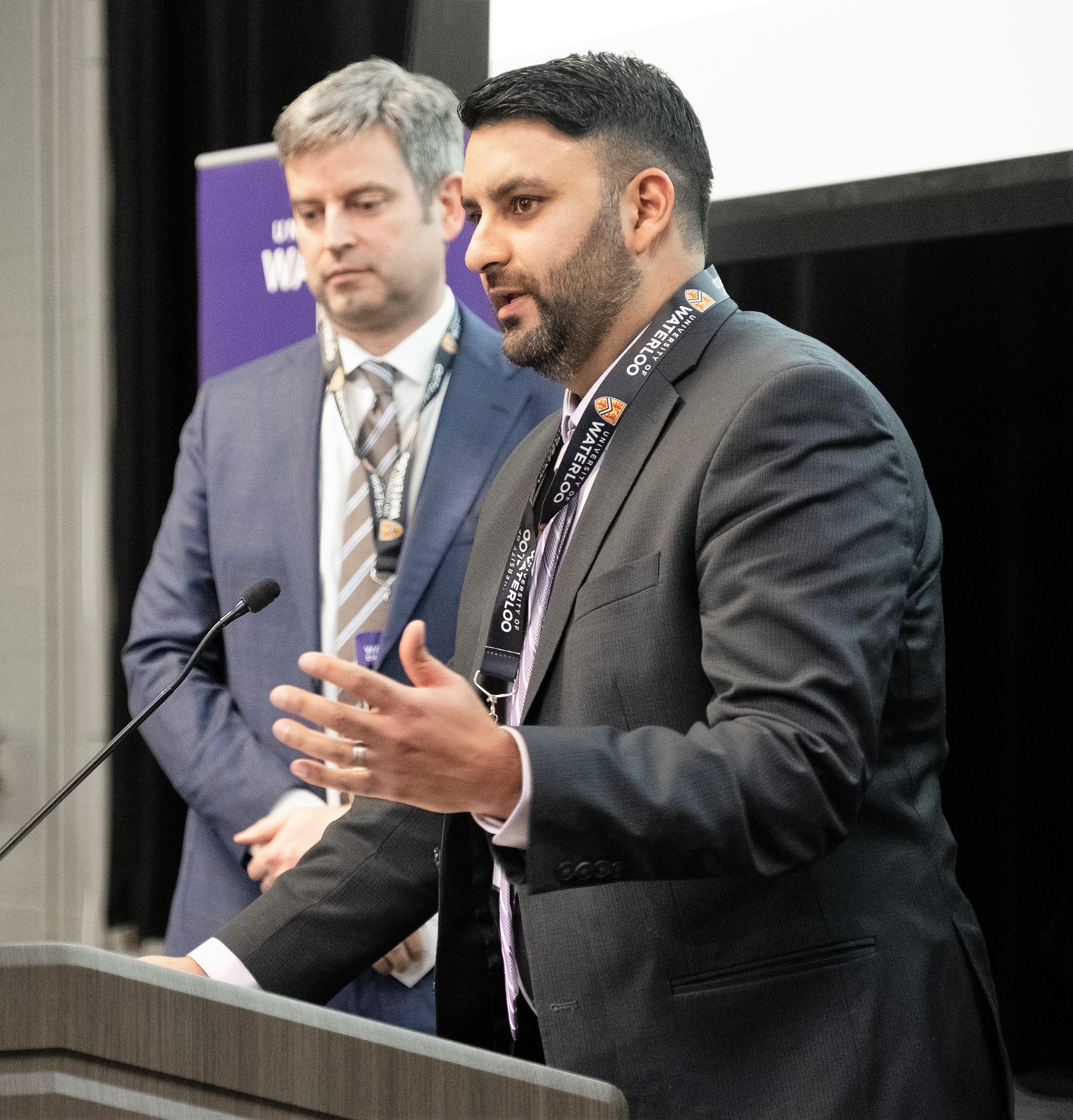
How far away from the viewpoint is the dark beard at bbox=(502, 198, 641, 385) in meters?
1.70

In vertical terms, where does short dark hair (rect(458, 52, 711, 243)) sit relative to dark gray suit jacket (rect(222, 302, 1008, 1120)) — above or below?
above

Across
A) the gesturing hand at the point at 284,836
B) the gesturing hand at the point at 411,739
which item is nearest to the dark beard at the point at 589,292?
the gesturing hand at the point at 411,739

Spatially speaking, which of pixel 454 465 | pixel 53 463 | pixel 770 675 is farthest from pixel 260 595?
pixel 53 463

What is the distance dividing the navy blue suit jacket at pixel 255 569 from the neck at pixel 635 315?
2.30ft

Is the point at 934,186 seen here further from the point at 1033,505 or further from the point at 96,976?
the point at 96,976

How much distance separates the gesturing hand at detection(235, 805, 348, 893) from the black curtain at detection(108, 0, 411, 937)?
0.80 meters

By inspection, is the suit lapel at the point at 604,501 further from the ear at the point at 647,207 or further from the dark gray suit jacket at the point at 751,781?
the ear at the point at 647,207

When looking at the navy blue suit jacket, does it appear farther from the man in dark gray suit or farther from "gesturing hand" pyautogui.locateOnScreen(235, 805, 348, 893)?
the man in dark gray suit

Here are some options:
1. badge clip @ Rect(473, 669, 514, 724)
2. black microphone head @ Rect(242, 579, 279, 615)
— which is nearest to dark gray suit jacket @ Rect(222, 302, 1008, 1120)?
badge clip @ Rect(473, 669, 514, 724)

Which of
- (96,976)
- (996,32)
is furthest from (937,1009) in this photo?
(996,32)

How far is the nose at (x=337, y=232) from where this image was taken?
8.29ft

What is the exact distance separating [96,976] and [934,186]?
1873 millimetres

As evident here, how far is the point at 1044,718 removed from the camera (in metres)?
2.13

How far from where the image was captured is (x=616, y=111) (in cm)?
172
